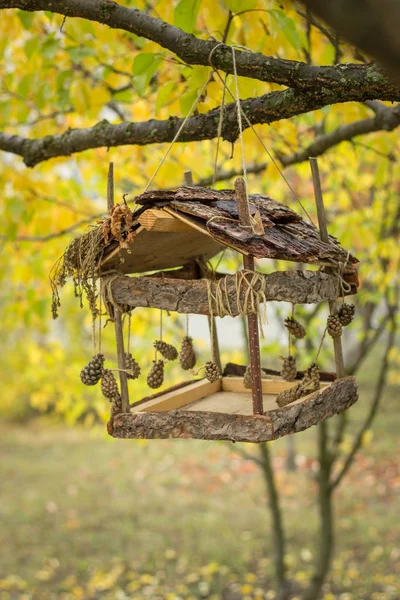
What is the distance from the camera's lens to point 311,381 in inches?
84.3

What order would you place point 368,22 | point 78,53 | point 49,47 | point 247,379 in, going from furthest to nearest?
point 78,53 < point 49,47 < point 247,379 < point 368,22

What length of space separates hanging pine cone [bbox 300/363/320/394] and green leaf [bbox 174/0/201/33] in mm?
1082

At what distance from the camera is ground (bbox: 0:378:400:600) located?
5895 mm

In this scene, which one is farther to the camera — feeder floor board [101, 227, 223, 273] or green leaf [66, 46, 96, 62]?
green leaf [66, 46, 96, 62]

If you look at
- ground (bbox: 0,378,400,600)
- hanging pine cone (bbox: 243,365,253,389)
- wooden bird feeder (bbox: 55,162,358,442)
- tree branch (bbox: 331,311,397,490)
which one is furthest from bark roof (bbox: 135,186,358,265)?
ground (bbox: 0,378,400,600)

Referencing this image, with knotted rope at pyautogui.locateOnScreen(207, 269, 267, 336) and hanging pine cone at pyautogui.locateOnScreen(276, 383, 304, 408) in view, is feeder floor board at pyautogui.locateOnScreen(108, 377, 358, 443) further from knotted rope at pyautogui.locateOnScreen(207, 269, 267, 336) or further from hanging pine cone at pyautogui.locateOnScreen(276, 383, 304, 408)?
knotted rope at pyautogui.locateOnScreen(207, 269, 267, 336)

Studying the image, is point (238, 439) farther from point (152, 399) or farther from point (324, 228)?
point (324, 228)

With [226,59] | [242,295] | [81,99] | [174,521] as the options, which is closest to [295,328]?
[242,295]

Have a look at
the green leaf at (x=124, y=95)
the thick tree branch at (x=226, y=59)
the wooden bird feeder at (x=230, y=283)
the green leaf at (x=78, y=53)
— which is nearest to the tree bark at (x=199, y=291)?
the wooden bird feeder at (x=230, y=283)

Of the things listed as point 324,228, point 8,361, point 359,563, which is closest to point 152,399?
point 324,228

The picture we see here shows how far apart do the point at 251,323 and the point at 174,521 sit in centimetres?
591

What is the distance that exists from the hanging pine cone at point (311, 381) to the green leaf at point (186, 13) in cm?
108

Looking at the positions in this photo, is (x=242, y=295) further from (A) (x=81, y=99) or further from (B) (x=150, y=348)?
(B) (x=150, y=348)

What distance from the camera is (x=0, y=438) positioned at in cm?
1031
